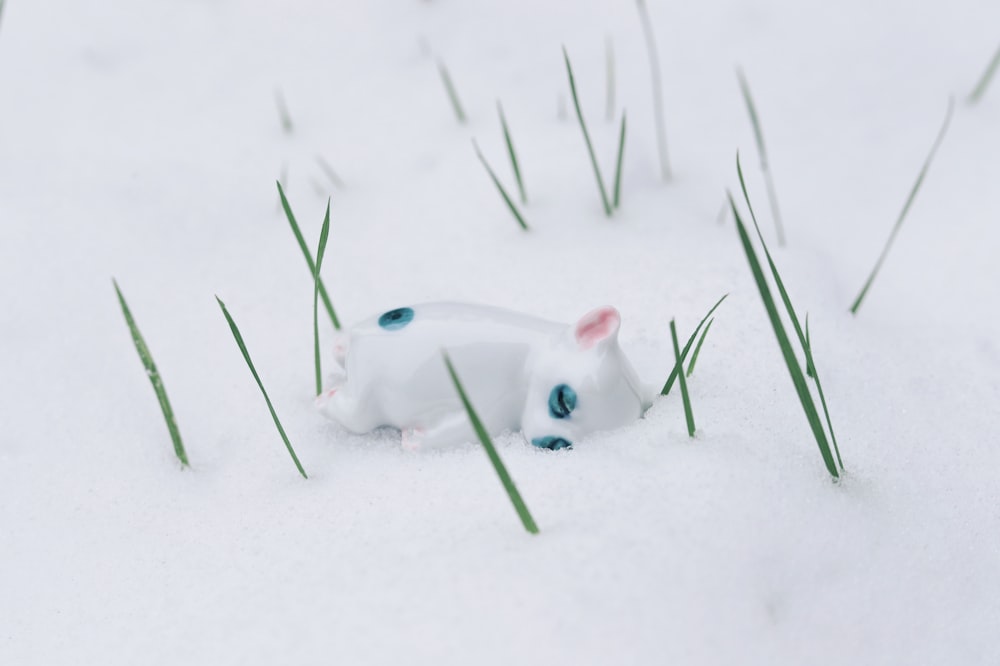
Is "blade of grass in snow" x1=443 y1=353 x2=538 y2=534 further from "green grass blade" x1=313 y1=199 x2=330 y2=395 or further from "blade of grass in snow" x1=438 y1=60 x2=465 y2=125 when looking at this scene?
"blade of grass in snow" x1=438 y1=60 x2=465 y2=125

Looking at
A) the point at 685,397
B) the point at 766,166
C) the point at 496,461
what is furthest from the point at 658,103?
the point at 496,461

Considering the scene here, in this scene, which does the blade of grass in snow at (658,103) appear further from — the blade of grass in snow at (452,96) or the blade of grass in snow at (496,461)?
the blade of grass in snow at (496,461)

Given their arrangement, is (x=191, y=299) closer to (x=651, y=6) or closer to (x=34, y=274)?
(x=34, y=274)

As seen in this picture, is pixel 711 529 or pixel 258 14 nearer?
pixel 711 529

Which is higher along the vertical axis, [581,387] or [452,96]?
[452,96]

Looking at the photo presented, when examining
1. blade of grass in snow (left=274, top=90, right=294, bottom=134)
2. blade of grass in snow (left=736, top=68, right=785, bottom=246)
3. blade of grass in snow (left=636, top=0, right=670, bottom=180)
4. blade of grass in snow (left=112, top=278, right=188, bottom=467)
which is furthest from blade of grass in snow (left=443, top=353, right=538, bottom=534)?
blade of grass in snow (left=274, top=90, right=294, bottom=134)

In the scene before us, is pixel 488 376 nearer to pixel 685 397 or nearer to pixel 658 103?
pixel 685 397

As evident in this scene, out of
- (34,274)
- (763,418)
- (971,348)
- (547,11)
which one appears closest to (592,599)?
(763,418)
